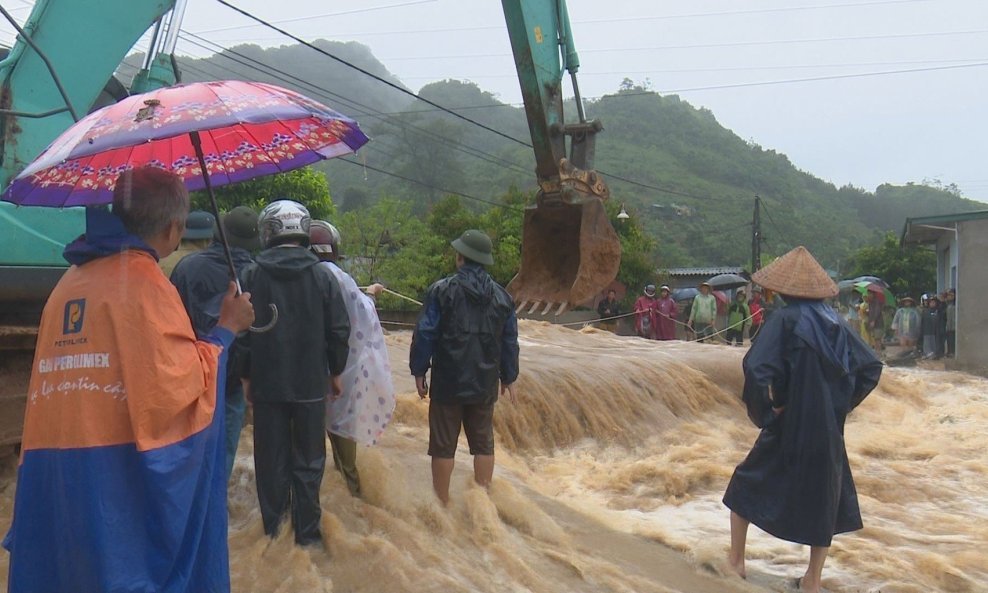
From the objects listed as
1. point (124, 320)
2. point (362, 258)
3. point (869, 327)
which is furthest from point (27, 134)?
point (362, 258)

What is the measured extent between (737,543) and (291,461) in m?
2.31

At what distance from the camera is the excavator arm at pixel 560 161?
1059 cm

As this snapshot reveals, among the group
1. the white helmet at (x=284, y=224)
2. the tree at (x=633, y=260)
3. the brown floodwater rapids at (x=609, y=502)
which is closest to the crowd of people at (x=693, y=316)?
the brown floodwater rapids at (x=609, y=502)

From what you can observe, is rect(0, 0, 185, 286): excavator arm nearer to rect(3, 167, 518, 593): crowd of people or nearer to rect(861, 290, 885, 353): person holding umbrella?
rect(3, 167, 518, 593): crowd of people

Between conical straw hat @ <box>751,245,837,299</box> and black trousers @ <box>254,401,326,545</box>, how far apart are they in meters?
2.33

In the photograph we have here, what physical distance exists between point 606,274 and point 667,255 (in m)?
39.8

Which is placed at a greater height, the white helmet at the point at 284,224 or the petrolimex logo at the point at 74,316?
the white helmet at the point at 284,224

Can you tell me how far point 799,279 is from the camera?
4.12 metres

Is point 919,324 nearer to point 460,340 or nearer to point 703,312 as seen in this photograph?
point 703,312

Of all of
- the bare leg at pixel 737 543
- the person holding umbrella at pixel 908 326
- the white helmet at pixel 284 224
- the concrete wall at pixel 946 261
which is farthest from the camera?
the concrete wall at pixel 946 261

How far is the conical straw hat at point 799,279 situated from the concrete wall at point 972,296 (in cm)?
1313

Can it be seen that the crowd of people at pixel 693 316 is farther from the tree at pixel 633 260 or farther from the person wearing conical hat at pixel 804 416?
the tree at pixel 633 260

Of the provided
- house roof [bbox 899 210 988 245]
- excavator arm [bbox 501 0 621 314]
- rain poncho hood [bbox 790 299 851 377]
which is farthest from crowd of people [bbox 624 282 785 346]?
rain poncho hood [bbox 790 299 851 377]

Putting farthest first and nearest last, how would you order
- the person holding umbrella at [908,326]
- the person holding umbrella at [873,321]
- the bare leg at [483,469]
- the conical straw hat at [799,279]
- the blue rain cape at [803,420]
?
the person holding umbrella at [873,321]
the person holding umbrella at [908,326]
the bare leg at [483,469]
the conical straw hat at [799,279]
the blue rain cape at [803,420]
